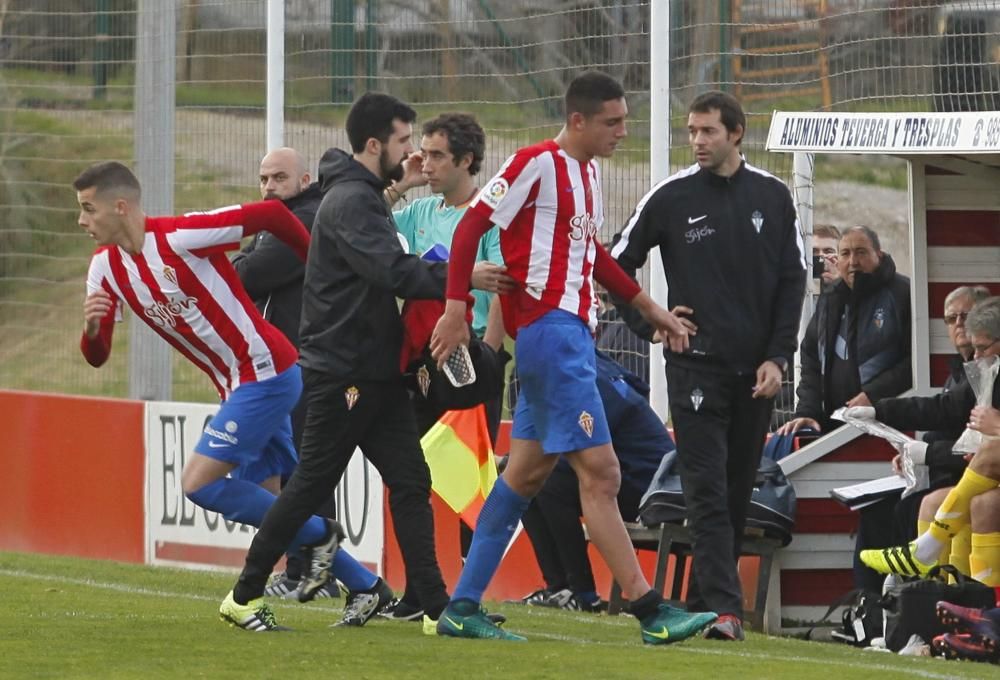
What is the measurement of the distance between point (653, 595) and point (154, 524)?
6263mm

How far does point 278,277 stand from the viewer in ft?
35.0

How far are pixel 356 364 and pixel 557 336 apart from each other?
744 mm

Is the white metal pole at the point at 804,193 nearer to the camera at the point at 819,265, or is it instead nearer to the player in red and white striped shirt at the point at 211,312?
the camera at the point at 819,265

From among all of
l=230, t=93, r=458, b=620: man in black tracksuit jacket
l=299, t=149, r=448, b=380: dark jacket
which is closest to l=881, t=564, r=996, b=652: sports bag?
l=230, t=93, r=458, b=620: man in black tracksuit jacket

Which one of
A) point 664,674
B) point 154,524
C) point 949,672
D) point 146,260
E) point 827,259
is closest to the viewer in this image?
point 664,674

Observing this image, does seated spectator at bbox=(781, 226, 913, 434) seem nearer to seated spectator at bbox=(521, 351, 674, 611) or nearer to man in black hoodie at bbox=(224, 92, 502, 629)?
seated spectator at bbox=(521, 351, 674, 611)

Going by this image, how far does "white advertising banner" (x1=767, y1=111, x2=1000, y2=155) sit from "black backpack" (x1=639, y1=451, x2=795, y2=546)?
1442 millimetres

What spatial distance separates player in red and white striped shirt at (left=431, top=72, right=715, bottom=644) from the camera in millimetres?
7746

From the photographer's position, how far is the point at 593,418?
777 cm

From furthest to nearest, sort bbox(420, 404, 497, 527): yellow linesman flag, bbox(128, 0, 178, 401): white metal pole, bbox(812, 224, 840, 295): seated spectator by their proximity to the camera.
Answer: bbox(128, 0, 178, 401): white metal pole → bbox(812, 224, 840, 295): seated spectator → bbox(420, 404, 497, 527): yellow linesman flag

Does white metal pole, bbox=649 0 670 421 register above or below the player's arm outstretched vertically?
above

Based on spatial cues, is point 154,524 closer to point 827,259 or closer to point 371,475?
point 371,475

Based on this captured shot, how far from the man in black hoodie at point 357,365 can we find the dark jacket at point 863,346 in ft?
9.71

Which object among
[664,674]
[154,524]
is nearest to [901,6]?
[664,674]
